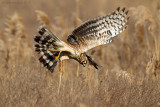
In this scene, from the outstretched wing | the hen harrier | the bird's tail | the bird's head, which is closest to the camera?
the bird's tail

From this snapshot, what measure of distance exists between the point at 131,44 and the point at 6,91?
5363 millimetres

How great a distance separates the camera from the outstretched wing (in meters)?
6.78

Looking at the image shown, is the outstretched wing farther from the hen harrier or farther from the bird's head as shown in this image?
the bird's head

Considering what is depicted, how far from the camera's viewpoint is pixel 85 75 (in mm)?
6328

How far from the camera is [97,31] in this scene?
6988 millimetres

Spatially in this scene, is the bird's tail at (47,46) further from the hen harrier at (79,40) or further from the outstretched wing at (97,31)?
the outstretched wing at (97,31)

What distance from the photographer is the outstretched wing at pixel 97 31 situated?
22.2 feet

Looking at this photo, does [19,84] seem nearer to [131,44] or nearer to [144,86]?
[144,86]

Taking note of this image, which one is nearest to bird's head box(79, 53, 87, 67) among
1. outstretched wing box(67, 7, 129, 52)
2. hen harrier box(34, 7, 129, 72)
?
hen harrier box(34, 7, 129, 72)

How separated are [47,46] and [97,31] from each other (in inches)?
41.2

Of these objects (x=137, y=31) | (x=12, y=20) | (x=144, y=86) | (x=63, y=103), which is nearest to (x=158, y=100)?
(x=144, y=86)

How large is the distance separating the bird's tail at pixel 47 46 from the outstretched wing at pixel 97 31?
0.40 metres

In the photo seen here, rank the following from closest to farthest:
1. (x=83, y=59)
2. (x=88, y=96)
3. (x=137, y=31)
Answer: (x=88, y=96) < (x=83, y=59) < (x=137, y=31)

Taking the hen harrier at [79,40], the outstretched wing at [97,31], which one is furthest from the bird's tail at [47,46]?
the outstretched wing at [97,31]
